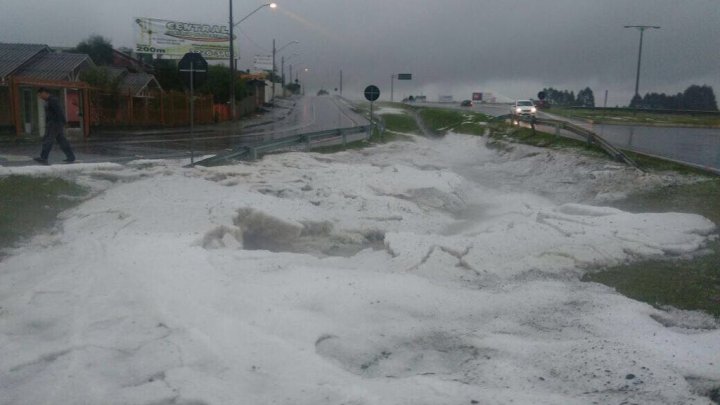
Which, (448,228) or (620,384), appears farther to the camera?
(448,228)

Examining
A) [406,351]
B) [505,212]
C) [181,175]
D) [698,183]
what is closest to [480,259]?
[406,351]

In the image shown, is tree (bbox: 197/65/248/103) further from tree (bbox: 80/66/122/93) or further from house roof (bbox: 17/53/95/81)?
house roof (bbox: 17/53/95/81)

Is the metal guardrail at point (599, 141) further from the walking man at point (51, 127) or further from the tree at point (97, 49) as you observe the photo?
the tree at point (97, 49)

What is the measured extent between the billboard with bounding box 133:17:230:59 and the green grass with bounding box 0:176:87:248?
58101 millimetres

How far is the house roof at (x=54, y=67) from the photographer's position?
35406 millimetres

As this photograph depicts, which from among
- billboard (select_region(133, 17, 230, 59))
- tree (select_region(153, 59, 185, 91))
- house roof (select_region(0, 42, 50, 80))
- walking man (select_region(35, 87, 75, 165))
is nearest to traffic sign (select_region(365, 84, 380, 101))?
walking man (select_region(35, 87, 75, 165))

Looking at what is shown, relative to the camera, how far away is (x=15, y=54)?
36000 mm

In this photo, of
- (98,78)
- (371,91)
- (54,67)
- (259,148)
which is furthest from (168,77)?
(259,148)

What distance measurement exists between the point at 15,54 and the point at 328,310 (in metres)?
36.7

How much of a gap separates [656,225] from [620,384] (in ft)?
19.4

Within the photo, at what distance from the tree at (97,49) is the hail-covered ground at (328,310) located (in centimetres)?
7187

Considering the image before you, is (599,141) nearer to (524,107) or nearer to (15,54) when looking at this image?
(15,54)

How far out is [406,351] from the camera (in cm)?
523

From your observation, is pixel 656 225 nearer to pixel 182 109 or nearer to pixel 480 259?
pixel 480 259
